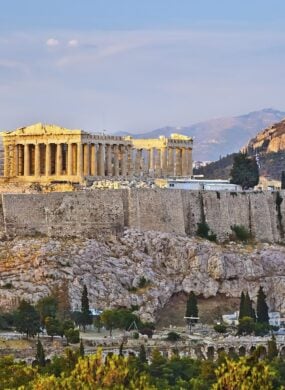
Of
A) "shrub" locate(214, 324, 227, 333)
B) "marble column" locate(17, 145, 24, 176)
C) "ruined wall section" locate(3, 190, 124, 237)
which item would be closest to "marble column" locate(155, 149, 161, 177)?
"marble column" locate(17, 145, 24, 176)

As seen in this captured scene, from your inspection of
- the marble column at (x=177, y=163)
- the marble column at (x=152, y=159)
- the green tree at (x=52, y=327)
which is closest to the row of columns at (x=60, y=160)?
the marble column at (x=152, y=159)

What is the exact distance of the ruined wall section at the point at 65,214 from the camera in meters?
85.5

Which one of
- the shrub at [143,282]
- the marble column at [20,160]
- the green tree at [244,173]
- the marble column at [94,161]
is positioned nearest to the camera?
the shrub at [143,282]

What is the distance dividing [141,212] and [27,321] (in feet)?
55.6

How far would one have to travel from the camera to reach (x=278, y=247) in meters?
95.0

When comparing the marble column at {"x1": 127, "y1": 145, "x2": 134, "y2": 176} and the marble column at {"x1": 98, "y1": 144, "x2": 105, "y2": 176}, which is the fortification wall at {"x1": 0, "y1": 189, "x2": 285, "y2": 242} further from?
the marble column at {"x1": 127, "y1": 145, "x2": 134, "y2": 176}

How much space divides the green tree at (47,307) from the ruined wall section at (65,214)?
300 inches

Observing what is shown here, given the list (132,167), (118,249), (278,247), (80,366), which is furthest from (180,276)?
(80,366)

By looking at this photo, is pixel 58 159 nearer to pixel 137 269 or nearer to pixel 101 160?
pixel 101 160

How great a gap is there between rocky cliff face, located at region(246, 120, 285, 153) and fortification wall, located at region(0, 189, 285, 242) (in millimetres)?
60249

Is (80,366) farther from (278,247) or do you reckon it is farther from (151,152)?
(151,152)

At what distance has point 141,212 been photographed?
90.1 meters

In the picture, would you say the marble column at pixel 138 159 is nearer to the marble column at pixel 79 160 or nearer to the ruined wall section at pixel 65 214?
the marble column at pixel 79 160


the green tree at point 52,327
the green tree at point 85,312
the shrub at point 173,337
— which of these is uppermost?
the green tree at point 85,312
